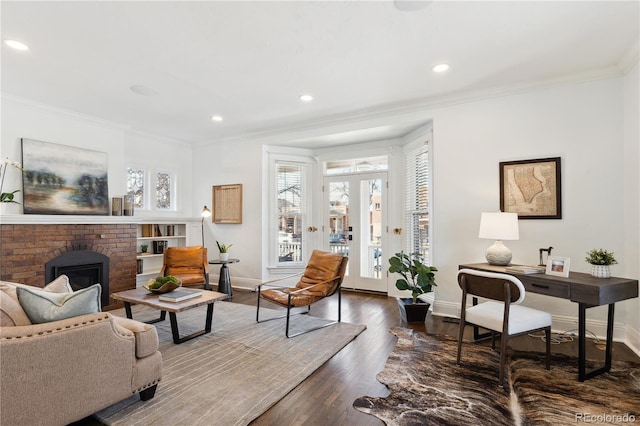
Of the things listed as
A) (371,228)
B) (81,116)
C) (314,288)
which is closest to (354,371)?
(314,288)

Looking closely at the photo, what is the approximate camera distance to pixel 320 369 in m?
2.69

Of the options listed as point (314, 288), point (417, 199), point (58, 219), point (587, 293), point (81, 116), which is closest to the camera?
point (587, 293)

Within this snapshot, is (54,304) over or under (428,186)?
under

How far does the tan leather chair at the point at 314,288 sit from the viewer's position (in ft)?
11.5

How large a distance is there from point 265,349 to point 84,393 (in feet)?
4.93

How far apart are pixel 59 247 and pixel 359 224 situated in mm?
→ 4374

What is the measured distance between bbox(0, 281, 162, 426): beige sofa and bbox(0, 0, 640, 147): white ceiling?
2.14m

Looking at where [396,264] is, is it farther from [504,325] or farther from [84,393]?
[84,393]

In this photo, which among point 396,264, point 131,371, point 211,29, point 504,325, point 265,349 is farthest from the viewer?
point 396,264

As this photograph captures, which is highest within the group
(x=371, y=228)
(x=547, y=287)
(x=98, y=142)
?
(x=98, y=142)

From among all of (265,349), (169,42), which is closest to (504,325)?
(265,349)

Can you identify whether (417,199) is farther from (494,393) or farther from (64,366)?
(64,366)

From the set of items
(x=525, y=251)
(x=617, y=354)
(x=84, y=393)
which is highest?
(x=525, y=251)

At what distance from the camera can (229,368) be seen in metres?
2.68
